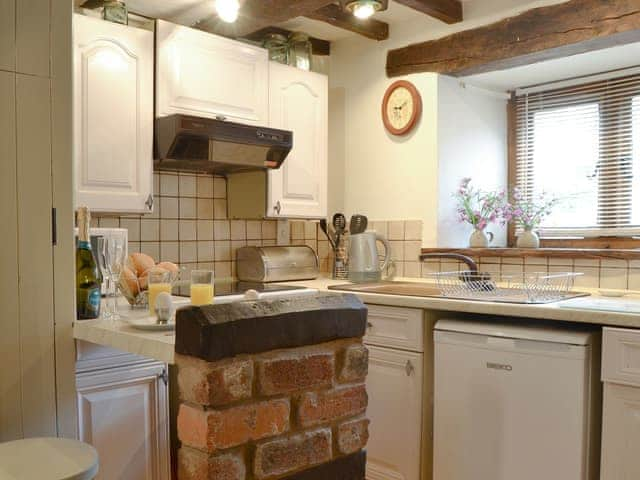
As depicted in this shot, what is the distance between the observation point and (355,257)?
303 cm

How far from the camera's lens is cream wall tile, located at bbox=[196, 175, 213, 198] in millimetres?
3053

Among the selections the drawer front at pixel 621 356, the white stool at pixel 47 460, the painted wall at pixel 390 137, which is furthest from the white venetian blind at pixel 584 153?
the white stool at pixel 47 460

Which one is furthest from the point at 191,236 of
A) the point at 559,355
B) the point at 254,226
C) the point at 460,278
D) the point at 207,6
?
the point at 559,355

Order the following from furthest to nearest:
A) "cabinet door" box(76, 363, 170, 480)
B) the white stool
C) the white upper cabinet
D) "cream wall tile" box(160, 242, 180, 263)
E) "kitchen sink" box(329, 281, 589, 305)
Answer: "cream wall tile" box(160, 242, 180, 263), the white upper cabinet, "kitchen sink" box(329, 281, 589, 305), "cabinet door" box(76, 363, 170, 480), the white stool

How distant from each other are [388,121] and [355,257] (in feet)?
2.59

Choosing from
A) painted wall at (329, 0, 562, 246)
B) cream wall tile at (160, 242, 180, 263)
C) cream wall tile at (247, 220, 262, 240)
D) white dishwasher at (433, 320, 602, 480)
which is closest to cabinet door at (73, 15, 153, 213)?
cream wall tile at (160, 242, 180, 263)

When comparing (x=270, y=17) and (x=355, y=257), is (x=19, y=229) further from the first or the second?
(x=355, y=257)

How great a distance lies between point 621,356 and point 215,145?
5.98 feet

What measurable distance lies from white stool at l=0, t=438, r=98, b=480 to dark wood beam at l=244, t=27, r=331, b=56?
247cm

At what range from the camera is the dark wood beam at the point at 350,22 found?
286cm

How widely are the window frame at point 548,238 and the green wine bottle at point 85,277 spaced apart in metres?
2.35

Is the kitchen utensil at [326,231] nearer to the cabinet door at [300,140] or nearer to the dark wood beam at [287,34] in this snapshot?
the cabinet door at [300,140]

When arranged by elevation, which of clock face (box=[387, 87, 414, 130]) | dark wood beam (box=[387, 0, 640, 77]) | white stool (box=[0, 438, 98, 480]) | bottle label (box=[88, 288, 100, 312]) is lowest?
white stool (box=[0, 438, 98, 480])

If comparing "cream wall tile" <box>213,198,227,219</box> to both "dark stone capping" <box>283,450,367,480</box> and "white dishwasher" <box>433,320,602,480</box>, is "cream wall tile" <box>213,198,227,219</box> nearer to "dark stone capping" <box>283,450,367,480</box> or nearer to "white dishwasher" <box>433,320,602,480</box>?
"white dishwasher" <box>433,320,602,480</box>
